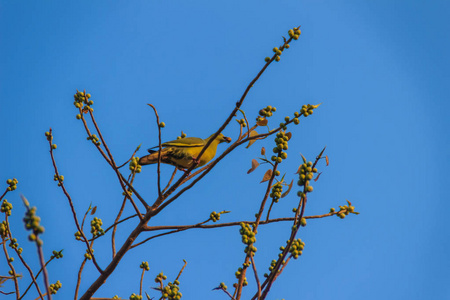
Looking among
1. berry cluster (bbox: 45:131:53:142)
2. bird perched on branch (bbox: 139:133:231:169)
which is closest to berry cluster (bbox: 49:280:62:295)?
berry cluster (bbox: 45:131:53:142)

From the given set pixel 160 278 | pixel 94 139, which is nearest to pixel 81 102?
pixel 94 139

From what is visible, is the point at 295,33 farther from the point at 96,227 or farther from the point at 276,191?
the point at 96,227

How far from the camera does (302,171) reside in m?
2.50

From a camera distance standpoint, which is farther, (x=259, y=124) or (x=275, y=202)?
(x=259, y=124)

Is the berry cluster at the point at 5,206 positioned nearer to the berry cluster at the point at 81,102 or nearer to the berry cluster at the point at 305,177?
the berry cluster at the point at 81,102

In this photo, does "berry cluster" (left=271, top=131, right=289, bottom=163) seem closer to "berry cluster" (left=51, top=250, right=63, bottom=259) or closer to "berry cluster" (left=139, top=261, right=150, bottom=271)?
"berry cluster" (left=139, top=261, right=150, bottom=271)

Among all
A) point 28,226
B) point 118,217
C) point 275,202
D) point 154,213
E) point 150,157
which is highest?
point 150,157

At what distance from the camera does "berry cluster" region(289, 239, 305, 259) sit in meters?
2.74

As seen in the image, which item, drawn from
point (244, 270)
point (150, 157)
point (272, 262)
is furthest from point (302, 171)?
point (150, 157)

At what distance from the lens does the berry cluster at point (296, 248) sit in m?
2.74

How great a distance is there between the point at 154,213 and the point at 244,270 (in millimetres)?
924

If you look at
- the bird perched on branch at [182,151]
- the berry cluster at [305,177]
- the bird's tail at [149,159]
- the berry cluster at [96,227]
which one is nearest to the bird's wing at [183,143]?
the bird perched on branch at [182,151]

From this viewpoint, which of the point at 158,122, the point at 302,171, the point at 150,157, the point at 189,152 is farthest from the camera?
the point at 189,152

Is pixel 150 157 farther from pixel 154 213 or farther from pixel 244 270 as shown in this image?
pixel 244 270
